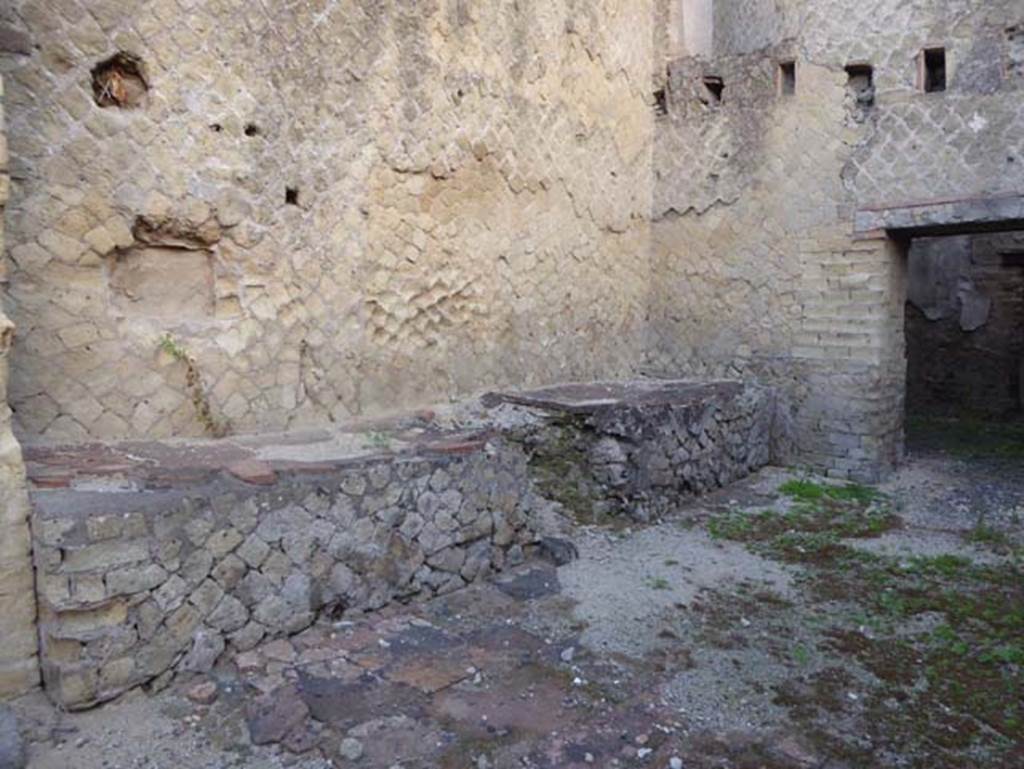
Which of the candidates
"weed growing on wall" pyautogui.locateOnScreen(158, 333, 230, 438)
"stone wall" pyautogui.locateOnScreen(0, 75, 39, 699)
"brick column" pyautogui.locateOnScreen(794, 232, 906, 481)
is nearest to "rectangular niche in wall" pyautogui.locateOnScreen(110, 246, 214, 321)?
"weed growing on wall" pyautogui.locateOnScreen(158, 333, 230, 438)

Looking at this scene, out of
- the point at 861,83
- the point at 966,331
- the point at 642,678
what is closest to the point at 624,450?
the point at 642,678

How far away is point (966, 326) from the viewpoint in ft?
33.8

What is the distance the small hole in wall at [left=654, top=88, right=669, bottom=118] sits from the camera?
721 centimetres

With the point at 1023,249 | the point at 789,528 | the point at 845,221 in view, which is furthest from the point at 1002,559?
the point at 1023,249

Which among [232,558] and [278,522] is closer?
[232,558]

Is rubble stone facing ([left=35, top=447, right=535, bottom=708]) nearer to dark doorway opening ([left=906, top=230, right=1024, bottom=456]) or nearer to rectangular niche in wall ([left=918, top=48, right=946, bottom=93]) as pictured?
rectangular niche in wall ([left=918, top=48, right=946, bottom=93])

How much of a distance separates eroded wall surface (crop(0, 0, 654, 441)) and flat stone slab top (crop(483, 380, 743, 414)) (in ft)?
0.86

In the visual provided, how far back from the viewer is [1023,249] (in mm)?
9758

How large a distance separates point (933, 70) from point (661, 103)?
2144 millimetres

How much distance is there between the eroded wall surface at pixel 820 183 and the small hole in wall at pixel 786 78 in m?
0.04

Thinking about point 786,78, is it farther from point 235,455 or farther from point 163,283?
point 235,455

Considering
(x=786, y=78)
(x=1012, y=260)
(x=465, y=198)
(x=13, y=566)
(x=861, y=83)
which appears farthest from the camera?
(x=1012, y=260)

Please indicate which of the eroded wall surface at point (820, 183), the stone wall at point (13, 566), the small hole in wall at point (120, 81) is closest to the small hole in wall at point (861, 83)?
the eroded wall surface at point (820, 183)

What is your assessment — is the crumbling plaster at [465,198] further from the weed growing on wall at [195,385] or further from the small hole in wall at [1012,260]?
the small hole in wall at [1012,260]
